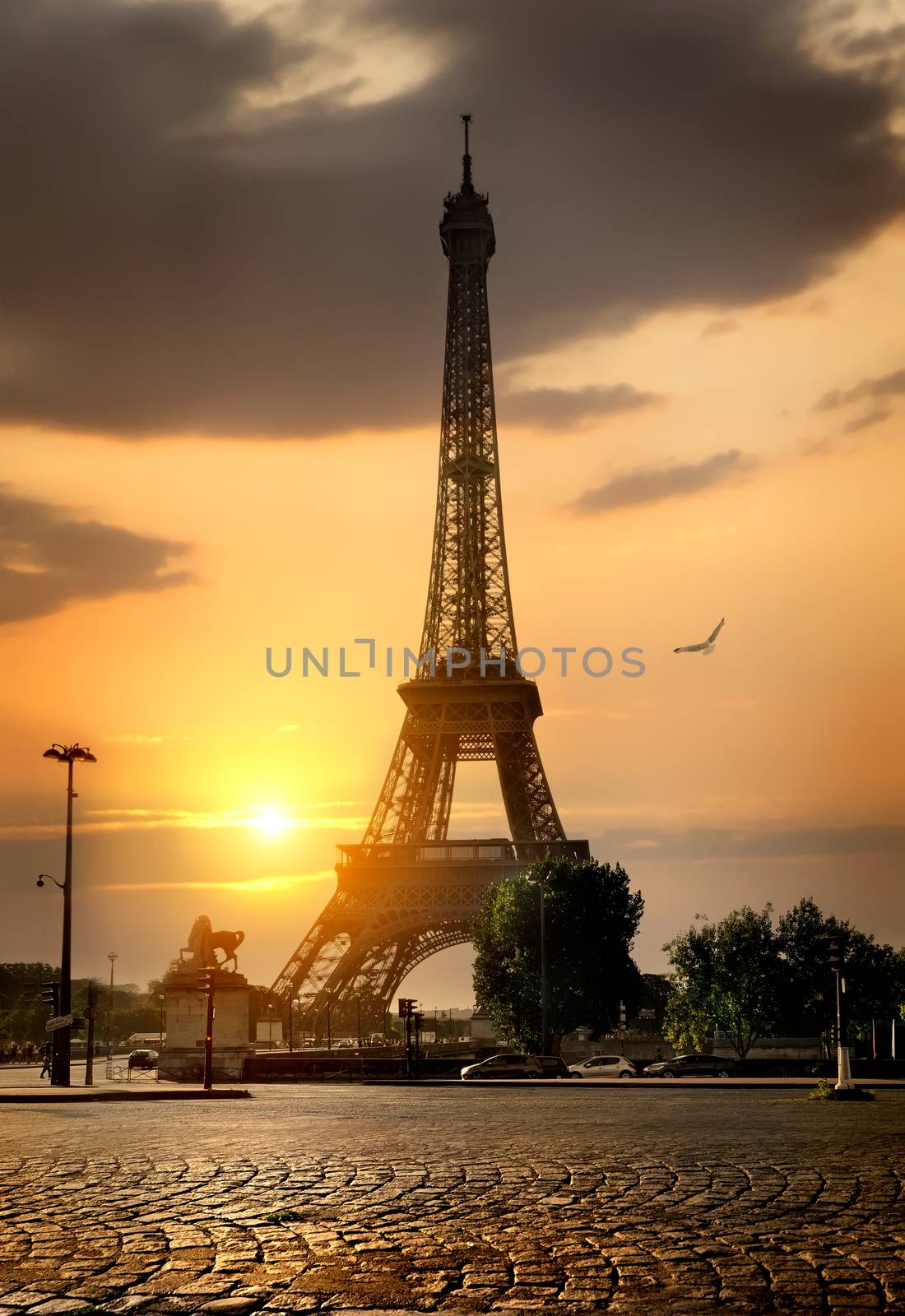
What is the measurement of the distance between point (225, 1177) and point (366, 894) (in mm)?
71182

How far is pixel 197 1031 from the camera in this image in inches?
1906

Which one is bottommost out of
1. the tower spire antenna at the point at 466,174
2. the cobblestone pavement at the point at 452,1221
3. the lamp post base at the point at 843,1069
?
the lamp post base at the point at 843,1069

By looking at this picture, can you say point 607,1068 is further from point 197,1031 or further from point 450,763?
point 450,763

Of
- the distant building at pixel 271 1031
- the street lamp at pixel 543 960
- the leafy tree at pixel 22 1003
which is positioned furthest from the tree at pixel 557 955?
the leafy tree at pixel 22 1003

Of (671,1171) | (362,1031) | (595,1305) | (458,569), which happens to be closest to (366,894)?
(362,1031)

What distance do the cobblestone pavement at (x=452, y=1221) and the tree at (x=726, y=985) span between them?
215ft

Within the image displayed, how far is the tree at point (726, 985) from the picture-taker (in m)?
83.4

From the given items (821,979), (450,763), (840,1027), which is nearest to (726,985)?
(821,979)

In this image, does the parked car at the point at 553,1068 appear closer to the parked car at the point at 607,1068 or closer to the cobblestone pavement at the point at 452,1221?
the parked car at the point at 607,1068

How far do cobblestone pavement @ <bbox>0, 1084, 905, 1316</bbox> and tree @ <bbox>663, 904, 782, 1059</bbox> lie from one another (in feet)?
215

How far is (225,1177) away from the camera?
13.6 metres

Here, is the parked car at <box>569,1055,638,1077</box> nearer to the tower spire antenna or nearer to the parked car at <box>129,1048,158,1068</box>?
the parked car at <box>129,1048,158,1068</box>

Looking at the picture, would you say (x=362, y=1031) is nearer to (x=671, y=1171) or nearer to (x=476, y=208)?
(x=476, y=208)

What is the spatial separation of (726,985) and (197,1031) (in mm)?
44116
